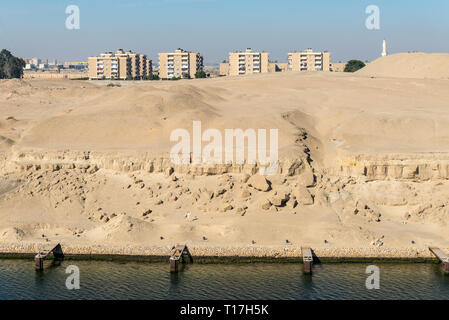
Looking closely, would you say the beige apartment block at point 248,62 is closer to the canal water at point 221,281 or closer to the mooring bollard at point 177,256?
the mooring bollard at point 177,256

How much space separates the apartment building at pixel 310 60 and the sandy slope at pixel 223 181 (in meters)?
93.7

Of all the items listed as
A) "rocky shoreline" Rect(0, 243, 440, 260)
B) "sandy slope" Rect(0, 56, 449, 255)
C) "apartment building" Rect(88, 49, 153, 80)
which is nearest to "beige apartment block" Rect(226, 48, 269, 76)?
"apartment building" Rect(88, 49, 153, 80)

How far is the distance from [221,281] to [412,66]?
213ft

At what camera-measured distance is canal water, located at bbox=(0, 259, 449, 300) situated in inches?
1005

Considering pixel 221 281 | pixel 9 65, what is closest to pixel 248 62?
pixel 9 65

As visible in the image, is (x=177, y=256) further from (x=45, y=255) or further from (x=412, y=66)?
(x=412, y=66)

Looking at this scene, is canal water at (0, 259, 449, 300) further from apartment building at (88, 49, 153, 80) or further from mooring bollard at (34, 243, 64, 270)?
apartment building at (88, 49, 153, 80)

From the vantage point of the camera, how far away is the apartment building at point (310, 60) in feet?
459

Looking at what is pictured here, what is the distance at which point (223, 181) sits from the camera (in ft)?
114

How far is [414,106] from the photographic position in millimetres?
51188

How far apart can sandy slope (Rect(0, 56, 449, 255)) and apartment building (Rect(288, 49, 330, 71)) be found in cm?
9369

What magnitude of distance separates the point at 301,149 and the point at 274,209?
19.7 feet

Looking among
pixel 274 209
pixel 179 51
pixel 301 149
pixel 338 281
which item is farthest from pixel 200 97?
pixel 179 51

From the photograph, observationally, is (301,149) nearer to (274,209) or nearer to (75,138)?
(274,209)
